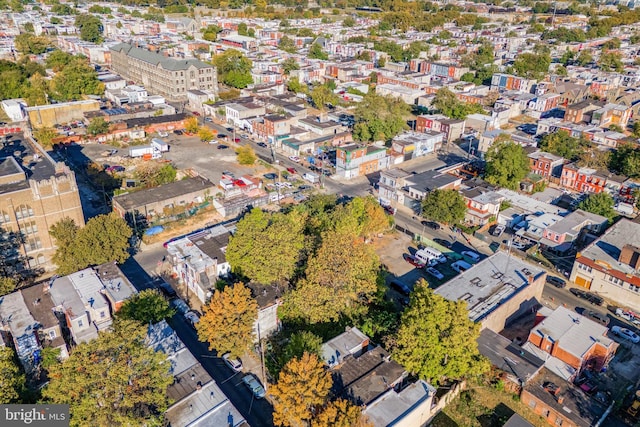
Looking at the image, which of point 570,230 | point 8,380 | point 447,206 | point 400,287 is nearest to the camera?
point 8,380

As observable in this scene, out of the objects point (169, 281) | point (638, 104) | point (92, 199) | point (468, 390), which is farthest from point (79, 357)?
point (638, 104)

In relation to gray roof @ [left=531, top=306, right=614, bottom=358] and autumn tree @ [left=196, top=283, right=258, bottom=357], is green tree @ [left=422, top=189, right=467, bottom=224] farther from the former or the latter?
autumn tree @ [left=196, top=283, right=258, bottom=357]

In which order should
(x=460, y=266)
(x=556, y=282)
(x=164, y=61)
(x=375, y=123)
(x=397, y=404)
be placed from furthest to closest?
1. (x=164, y=61)
2. (x=375, y=123)
3. (x=460, y=266)
4. (x=556, y=282)
5. (x=397, y=404)

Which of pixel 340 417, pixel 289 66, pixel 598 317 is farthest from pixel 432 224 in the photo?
pixel 289 66

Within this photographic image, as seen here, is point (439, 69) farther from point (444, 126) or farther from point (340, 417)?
point (340, 417)

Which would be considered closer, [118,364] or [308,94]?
[118,364]

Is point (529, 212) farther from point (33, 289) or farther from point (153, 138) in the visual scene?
point (153, 138)
